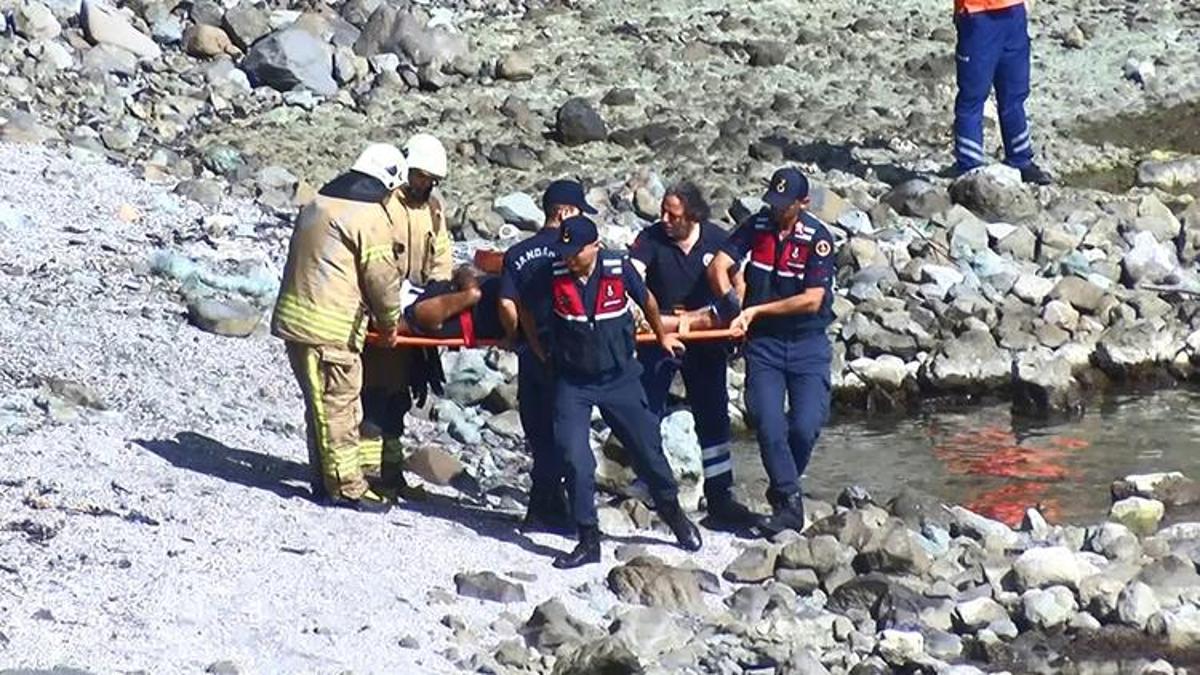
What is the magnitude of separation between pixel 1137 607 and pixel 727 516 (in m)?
2.13

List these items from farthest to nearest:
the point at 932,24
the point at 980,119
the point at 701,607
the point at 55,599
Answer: the point at 932,24 → the point at 980,119 → the point at 701,607 → the point at 55,599

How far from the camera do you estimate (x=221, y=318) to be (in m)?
14.8

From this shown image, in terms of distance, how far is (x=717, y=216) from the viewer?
697 inches

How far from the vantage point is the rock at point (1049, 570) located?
1185 cm

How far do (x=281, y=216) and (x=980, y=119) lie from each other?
5.02 metres

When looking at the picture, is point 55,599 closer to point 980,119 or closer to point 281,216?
point 281,216

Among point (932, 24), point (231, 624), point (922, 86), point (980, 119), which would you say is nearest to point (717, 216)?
point (980, 119)

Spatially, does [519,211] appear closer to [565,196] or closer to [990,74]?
[990,74]

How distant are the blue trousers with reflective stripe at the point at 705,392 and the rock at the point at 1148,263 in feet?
16.9

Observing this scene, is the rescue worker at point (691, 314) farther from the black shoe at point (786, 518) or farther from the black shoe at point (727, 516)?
the black shoe at point (786, 518)

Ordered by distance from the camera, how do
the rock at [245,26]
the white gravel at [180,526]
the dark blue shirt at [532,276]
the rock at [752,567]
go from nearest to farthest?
the white gravel at [180,526], the dark blue shirt at [532,276], the rock at [752,567], the rock at [245,26]

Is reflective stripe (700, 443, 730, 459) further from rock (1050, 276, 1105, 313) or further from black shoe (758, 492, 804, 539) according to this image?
rock (1050, 276, 1105, 313)

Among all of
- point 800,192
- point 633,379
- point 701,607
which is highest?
point 800,192

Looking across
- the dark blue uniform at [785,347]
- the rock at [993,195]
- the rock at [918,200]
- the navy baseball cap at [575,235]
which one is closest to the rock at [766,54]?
the rock at [918,200]
